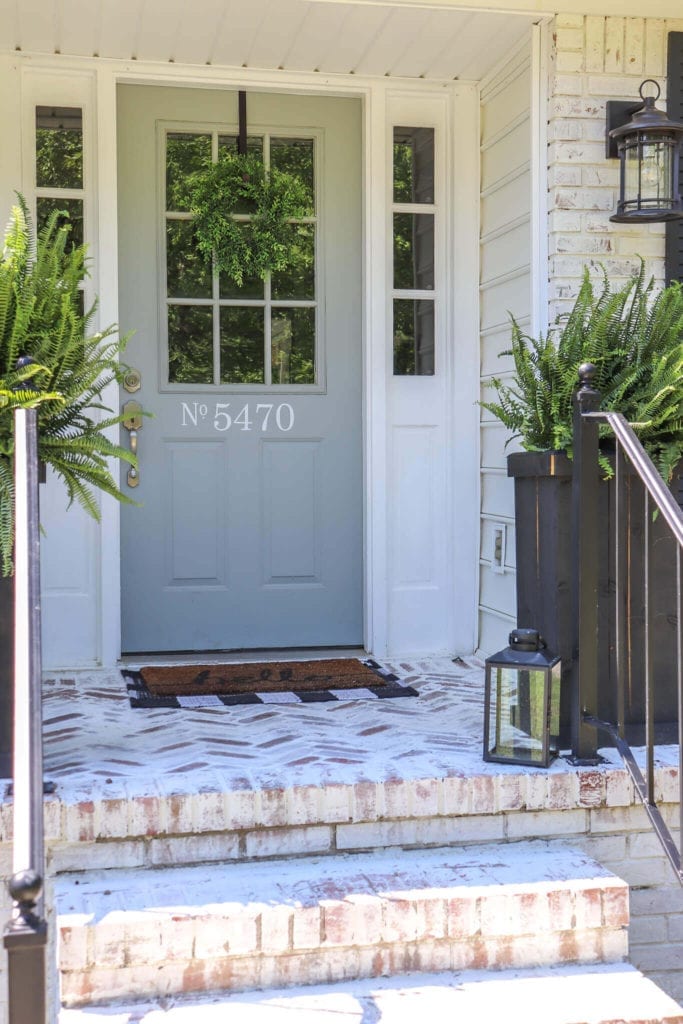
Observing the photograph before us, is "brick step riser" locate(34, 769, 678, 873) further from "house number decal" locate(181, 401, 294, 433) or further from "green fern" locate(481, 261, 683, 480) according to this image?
Result: "house number decal" locate(181, 401, 294, 433)

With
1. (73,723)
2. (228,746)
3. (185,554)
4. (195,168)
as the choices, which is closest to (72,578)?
(185,554)

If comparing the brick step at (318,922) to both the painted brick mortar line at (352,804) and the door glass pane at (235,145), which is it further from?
the door glass pane at (235,145)

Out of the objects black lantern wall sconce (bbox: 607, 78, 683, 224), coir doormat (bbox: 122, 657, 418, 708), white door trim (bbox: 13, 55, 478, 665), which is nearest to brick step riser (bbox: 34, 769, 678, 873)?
coir doormat (bbox: 122, 657, 418, 708)

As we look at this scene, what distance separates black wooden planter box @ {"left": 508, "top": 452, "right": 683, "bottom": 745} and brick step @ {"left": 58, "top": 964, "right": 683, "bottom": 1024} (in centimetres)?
75

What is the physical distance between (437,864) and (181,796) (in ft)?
1.97

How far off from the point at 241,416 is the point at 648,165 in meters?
1.69

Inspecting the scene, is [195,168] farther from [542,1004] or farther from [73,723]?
[542,1004]

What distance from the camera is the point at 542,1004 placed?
2.24 metres

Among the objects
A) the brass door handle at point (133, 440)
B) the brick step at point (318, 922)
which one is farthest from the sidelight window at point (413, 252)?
the brick step at point (318, 922)

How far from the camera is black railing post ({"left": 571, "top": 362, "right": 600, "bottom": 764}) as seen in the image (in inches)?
111

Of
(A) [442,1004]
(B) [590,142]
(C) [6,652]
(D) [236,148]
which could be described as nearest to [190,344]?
(D) [236,148]

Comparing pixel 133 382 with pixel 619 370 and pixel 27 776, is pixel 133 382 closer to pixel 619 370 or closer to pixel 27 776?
pixel 619 370

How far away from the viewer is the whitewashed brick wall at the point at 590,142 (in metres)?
3.69

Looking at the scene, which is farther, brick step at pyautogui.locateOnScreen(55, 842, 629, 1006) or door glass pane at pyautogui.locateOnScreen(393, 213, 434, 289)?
door glass pane at pyautogui.locateOnScreen(393, 213, 434, 289)
